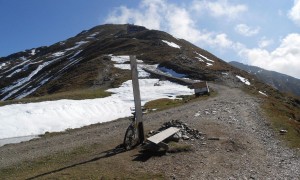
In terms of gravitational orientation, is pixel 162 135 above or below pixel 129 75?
below

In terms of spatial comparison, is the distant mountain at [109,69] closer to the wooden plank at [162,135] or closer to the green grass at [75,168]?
the wooden plank at [162,135]

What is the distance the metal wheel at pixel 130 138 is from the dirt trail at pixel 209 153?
0.60 metres

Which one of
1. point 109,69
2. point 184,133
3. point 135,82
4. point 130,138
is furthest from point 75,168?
point 109,69

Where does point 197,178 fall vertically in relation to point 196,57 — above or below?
below

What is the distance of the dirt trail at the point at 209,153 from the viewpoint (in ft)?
55.5

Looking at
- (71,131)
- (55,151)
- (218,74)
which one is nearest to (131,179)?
(55,151)

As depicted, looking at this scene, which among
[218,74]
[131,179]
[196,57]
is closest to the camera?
[131,179]

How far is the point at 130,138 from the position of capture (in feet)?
70.4

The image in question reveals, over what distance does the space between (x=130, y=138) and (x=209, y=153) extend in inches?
178

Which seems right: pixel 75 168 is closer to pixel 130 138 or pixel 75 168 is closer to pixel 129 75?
pixel 130 138

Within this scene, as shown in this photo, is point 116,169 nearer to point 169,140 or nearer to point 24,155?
point 169,140

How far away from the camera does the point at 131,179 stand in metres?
15.6

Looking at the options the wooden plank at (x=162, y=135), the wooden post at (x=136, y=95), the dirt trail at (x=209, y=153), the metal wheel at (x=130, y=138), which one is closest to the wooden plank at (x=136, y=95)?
the wooden post at (x=136, y=95)

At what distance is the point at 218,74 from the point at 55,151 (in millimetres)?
68117
